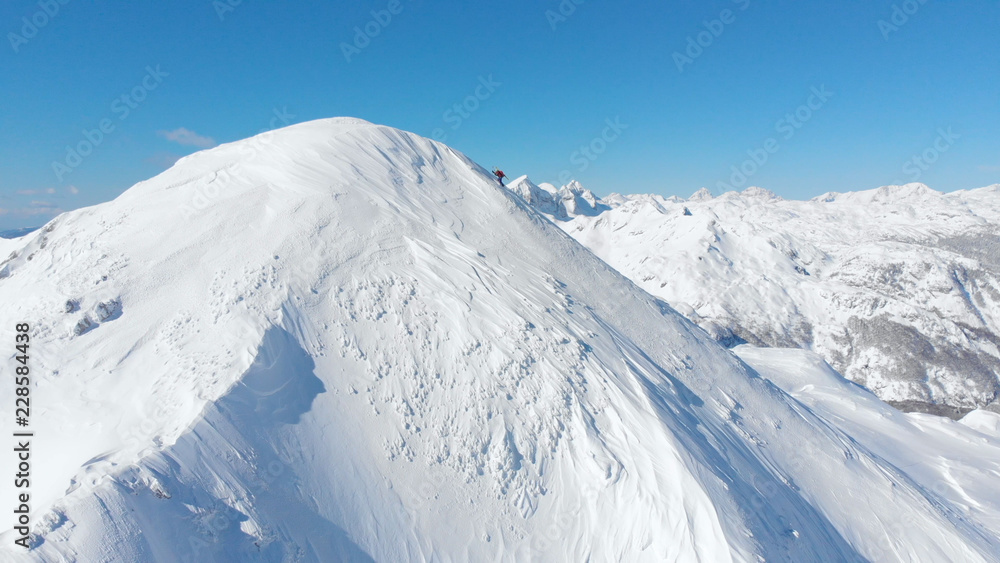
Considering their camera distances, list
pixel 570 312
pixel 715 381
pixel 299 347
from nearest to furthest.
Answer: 1. pixel 299 347
2. pixel 570 312
3. pixel 715 381

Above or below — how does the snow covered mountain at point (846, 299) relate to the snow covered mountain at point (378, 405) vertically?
above

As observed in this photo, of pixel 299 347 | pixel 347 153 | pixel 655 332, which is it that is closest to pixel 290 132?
pixel 347 153

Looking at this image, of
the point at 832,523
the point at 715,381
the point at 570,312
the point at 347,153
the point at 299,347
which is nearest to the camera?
the point at 299,347

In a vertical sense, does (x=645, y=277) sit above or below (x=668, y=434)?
above

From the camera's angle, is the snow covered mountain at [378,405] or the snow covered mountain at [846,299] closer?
the snow covered mountain at [378,405]

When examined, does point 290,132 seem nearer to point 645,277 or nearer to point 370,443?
point 370,443

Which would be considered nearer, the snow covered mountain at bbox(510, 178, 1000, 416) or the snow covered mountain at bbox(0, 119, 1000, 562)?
the snow covered mountain at bbox(0, 119, 1000, 562)

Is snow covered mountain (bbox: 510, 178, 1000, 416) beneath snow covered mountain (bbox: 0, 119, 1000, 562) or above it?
above

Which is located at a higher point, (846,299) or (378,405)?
(846,299)
